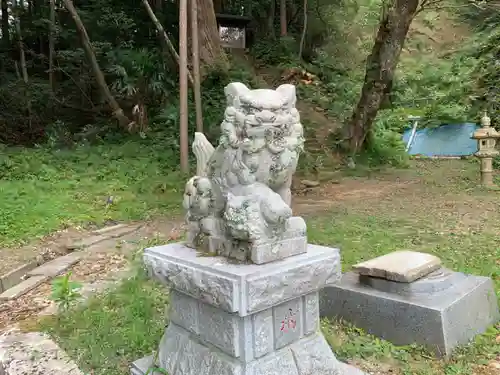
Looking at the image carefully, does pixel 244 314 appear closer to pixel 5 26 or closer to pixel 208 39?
pixel 208 39

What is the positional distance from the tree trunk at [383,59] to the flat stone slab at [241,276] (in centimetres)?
857

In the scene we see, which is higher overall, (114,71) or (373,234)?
(114,71)

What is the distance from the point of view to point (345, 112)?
44.9 feet

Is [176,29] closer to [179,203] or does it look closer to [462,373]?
[179,203]

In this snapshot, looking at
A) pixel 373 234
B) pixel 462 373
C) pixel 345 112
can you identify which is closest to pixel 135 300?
pixel 462 373

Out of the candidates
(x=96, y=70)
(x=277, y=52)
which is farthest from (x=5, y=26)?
(x=277, y=52)

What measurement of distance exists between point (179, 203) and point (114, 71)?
6081 millimetres

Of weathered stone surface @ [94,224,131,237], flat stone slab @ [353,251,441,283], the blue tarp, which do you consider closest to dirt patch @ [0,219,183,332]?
weathered stone surface @ [94,224,131,237]

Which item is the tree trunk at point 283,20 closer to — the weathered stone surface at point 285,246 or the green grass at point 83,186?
the green grass at point 83,186

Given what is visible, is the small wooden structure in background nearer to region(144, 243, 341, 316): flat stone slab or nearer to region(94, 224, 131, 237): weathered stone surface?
region(94, 224, 131, 237): weathered stone surface

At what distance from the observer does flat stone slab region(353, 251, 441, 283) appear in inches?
137

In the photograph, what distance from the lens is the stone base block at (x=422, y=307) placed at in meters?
3.26

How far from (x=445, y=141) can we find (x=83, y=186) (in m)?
10.1

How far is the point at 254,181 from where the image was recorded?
98.2 inches
